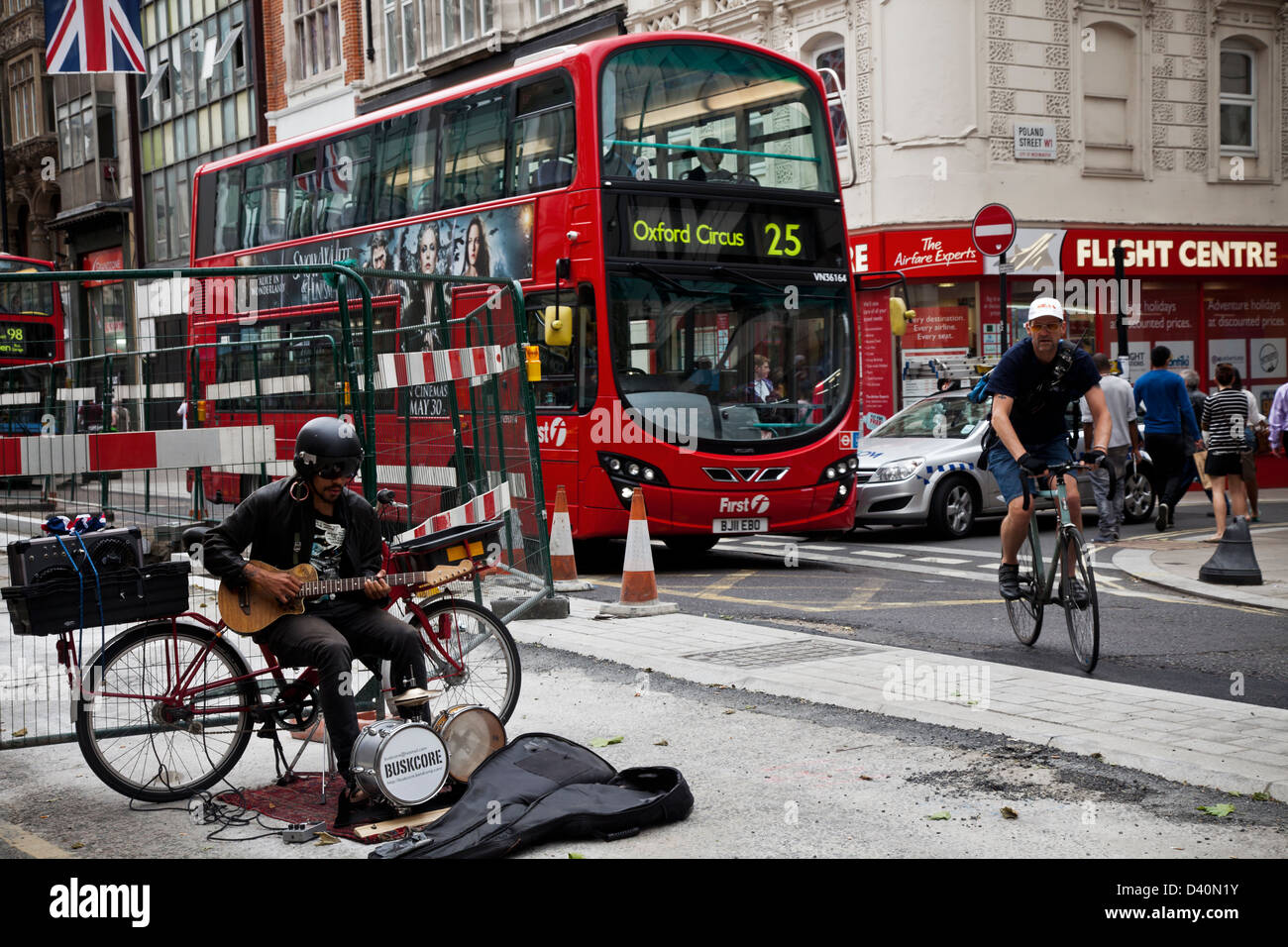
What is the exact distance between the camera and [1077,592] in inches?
312

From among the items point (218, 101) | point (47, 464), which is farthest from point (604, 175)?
point (218, 101)

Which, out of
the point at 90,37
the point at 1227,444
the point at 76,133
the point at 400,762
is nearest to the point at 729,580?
the point at 1227,444

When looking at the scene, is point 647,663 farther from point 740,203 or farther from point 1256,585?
point 740,203

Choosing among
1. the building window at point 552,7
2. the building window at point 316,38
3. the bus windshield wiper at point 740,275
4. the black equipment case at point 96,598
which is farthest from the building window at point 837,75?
the black equipment case at point 96,598

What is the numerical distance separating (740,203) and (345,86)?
2433 cm

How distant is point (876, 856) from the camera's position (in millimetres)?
4730

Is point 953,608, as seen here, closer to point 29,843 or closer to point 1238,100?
point 29,843

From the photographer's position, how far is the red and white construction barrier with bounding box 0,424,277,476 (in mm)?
A: 6250

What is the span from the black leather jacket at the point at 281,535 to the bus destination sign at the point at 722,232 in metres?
7.82

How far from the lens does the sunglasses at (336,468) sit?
5.43m

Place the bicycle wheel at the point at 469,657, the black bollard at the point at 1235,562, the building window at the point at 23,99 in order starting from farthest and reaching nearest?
1. the building window at the point at 23,99
2. the black bollard at the point at 1235,562
3. the bicycle wheel at the point at 469,657

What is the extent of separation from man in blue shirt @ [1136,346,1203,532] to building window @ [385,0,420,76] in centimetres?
2104

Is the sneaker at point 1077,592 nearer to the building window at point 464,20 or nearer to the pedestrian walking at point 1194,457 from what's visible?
the pedestrian walking at point 1194,457

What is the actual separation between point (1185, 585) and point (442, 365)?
685cm
